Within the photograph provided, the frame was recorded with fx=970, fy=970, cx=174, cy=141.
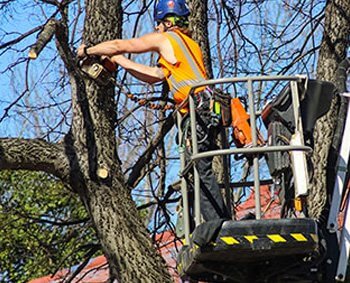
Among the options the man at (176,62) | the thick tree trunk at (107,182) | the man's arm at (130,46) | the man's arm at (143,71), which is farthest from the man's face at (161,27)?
the thick tree trunk at (107,182)

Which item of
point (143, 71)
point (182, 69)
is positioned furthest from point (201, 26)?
point (182, 69)

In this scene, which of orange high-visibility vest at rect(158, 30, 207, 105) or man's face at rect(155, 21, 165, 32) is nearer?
orange high-visibility vest at rect(158, 30, 207, 105)

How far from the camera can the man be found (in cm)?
688

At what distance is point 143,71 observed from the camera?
738 centimetres

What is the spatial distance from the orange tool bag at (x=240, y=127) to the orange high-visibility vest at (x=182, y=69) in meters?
0.32

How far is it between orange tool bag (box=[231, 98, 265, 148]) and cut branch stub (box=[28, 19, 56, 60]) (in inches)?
60.7

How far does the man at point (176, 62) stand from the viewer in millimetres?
6879

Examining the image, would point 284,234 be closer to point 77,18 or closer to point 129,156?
point 77,18

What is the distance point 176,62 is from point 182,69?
0.07m

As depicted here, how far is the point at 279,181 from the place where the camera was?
6.86m

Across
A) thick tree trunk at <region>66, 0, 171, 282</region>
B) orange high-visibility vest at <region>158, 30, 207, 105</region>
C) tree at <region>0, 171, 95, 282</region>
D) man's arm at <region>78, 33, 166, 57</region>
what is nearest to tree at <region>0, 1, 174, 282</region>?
thick tree trunk at <region>66, 0, 171, 282</region>

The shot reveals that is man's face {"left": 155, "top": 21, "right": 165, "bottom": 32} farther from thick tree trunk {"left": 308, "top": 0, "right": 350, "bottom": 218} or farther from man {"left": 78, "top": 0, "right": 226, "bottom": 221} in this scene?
thick tree trunk {"left": 308, "top": 0, "right": 350, "bottom": 218}

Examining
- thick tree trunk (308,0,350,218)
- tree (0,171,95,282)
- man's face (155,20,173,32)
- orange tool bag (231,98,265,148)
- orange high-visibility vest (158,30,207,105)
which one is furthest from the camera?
tree (0,171,95,282)

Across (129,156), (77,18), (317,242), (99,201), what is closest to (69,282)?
(99,201)
